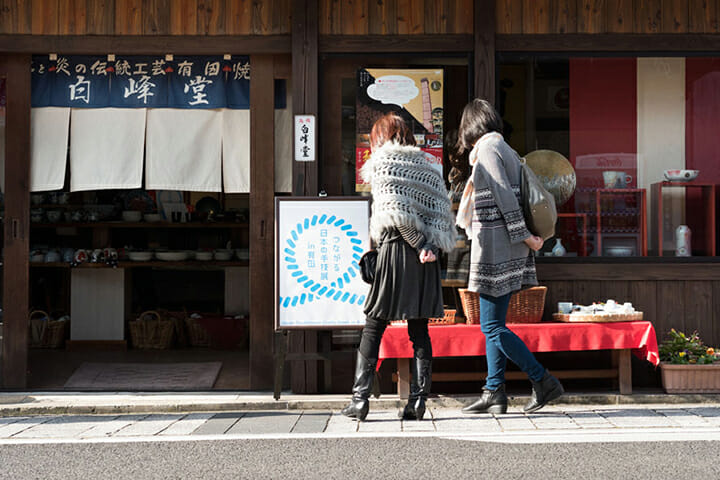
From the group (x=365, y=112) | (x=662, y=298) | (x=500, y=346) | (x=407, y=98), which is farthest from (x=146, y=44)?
(x=662, y=298)

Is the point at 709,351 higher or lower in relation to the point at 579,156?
lower

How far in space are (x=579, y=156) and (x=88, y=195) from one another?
595 centimetres

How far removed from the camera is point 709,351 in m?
5.57

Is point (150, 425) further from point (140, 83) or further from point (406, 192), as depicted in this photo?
→ point (140, 83)

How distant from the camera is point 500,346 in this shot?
477cm

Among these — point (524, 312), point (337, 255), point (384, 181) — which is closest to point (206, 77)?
point (337, 255)

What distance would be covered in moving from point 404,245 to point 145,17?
309cm

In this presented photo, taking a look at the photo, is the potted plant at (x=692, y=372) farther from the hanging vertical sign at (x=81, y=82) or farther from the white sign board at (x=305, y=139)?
the hanging vertical sign at (x=81, y=82)

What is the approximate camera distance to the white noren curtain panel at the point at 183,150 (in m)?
6.29

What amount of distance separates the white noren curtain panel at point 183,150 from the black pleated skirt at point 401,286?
2.14 meters

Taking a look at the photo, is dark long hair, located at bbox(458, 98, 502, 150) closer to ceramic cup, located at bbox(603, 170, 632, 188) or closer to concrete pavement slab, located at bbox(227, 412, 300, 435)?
ceramic cup, located at bbox(603, 170, 632, 188)

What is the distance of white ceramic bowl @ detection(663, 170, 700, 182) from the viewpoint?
21.3 feet

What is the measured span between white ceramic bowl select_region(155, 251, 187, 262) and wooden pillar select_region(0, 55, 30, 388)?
273 cm

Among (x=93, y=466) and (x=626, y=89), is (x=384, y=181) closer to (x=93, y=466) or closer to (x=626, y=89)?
(x=93, y=466)
